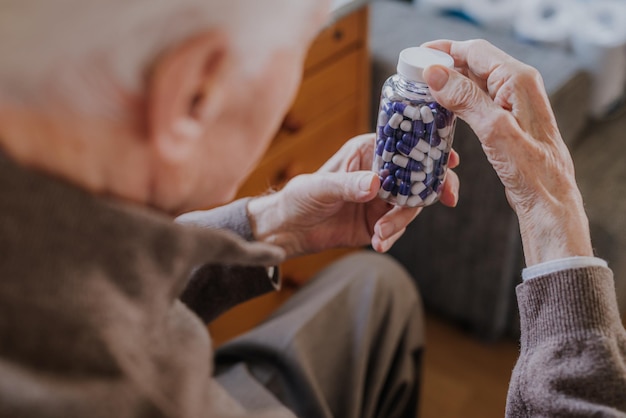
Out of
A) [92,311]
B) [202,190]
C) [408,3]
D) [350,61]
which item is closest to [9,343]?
[92,311]

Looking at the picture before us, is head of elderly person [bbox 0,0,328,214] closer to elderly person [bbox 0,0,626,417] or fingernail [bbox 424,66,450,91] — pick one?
elderly person [bbox 0,0,626,417]

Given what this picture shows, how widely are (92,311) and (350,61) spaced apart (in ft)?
3.26

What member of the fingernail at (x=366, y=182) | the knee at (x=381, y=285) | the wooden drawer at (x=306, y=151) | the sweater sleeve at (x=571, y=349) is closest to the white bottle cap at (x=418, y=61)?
the fingernail at (x=366, y=182)

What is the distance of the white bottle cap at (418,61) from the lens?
0.65 meters

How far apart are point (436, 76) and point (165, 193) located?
10.7 inches

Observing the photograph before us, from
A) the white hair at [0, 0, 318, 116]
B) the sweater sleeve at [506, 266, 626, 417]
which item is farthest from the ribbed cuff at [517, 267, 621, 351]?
the white hair at [0, 0, 318, 116]

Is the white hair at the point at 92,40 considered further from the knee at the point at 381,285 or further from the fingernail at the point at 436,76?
the knee at the point at 381,285

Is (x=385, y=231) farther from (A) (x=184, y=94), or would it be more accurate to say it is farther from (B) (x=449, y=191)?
(A) (x=184, y=94)

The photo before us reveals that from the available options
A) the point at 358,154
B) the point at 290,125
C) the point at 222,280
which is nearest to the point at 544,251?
the point at 358,154

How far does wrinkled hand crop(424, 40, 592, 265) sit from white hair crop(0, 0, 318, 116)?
0.27m

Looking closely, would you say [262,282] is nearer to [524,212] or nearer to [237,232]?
[237,232]

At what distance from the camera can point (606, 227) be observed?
120 centimetres

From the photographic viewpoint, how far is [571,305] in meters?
0.61

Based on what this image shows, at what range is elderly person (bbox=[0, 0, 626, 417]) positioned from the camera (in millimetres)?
428
